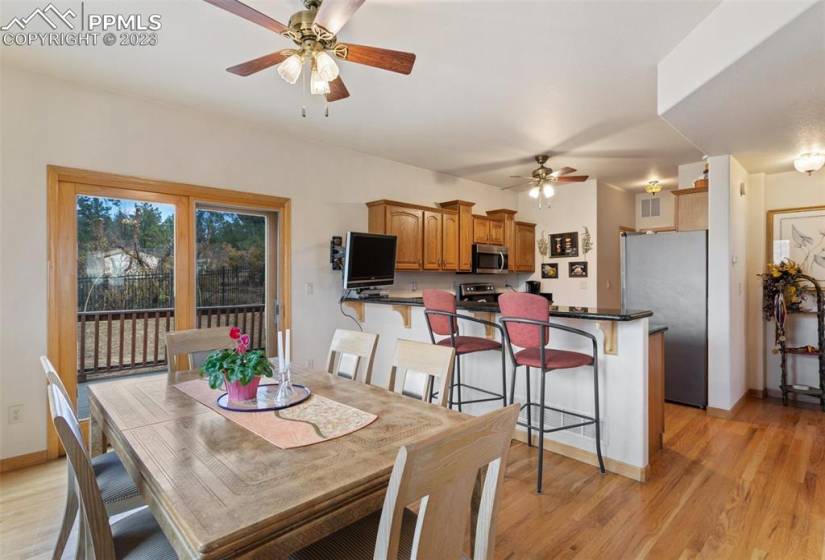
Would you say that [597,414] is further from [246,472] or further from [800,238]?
[800,238]

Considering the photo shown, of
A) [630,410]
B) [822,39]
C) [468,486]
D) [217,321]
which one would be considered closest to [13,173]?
[217,321]

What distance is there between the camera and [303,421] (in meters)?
1.53

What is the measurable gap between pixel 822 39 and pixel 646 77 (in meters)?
1.07

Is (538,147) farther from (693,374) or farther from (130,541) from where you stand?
(130,541)

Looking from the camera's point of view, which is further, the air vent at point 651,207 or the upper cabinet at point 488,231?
the air vent at point 651,207

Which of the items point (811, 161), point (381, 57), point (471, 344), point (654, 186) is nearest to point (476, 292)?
point (471, 344)

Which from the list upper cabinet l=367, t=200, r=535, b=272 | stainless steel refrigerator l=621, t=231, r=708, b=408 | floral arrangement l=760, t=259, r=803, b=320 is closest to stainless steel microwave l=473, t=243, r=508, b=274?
upper cabinet l=367, t=200, r=535, b=272

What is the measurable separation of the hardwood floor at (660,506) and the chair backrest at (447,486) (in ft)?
3.87

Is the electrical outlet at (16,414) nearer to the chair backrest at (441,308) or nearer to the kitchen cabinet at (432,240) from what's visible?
the chair backrest at (441,308)

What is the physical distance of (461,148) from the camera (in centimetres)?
452

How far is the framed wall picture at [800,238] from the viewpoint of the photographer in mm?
4176

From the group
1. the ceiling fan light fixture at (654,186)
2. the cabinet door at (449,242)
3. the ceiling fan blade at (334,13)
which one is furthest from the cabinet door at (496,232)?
the ceiling fan blade at (334,13)

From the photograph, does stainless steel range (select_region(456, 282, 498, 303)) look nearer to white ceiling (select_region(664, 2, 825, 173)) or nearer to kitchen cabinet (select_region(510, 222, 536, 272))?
kitchen cabinet (select_region(510, 222, 536, 272))

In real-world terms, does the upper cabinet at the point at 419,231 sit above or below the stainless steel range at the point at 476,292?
above
